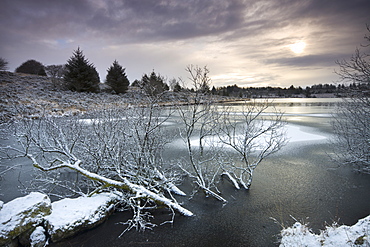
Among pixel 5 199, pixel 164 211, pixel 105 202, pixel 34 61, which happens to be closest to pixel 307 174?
pixel 164 211

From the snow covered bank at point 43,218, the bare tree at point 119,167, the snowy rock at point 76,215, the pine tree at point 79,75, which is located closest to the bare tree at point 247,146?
the bare tree at point 119,167

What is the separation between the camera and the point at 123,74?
34.7m

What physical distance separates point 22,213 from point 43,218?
0.44m

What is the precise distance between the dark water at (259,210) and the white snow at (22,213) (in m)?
0.90

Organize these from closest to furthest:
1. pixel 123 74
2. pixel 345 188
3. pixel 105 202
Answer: pixel 105 202 < pixel 345 188 < pixel 123 74

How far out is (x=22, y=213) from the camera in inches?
165

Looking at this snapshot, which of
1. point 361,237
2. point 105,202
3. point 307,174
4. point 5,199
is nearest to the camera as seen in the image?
point 361,237

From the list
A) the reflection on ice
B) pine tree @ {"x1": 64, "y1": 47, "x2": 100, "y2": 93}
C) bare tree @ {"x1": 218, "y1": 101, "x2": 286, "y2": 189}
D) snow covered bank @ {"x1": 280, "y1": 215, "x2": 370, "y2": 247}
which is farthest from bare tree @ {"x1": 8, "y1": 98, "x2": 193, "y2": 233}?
pine tree @ {"x1": 64, "y1": 47, "x2": 100, "y2": 93}

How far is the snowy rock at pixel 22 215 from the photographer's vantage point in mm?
3920

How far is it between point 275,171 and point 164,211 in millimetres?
4789

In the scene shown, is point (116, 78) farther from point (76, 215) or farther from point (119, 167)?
point (76, 215)

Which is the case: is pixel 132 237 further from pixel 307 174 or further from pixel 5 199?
pixel 307 174

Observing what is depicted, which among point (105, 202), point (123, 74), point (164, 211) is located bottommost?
point (164, 211)

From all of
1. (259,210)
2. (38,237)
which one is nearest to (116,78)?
(38,237)
